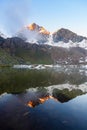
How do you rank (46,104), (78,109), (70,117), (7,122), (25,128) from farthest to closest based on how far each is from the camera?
1. (46,104)
2. (78,109)
3. (70,117)
4. (7,122)
5. (25,128)

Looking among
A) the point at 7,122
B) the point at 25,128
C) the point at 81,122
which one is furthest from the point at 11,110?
the point at 81,122

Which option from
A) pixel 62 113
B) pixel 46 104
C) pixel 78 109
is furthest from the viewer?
pixel 46 104

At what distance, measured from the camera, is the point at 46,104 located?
2132 inches

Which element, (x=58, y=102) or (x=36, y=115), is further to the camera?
(x=58, y=102)

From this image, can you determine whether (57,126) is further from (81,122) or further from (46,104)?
(46,104)

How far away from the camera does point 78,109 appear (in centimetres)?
4966

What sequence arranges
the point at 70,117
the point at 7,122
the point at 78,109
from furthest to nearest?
the point at 78,109, the point at 70,117, the point at 7,122

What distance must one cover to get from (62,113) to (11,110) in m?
10.1

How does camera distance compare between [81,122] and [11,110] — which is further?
[11,110]

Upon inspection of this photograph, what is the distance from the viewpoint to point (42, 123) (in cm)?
3906

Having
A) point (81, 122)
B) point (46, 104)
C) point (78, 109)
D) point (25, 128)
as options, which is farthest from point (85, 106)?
point (25, 128)

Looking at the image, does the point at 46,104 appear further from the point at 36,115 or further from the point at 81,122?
the point at 81,122

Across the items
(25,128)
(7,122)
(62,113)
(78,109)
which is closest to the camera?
(25,128)

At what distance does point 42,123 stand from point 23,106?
13348 millimetres
